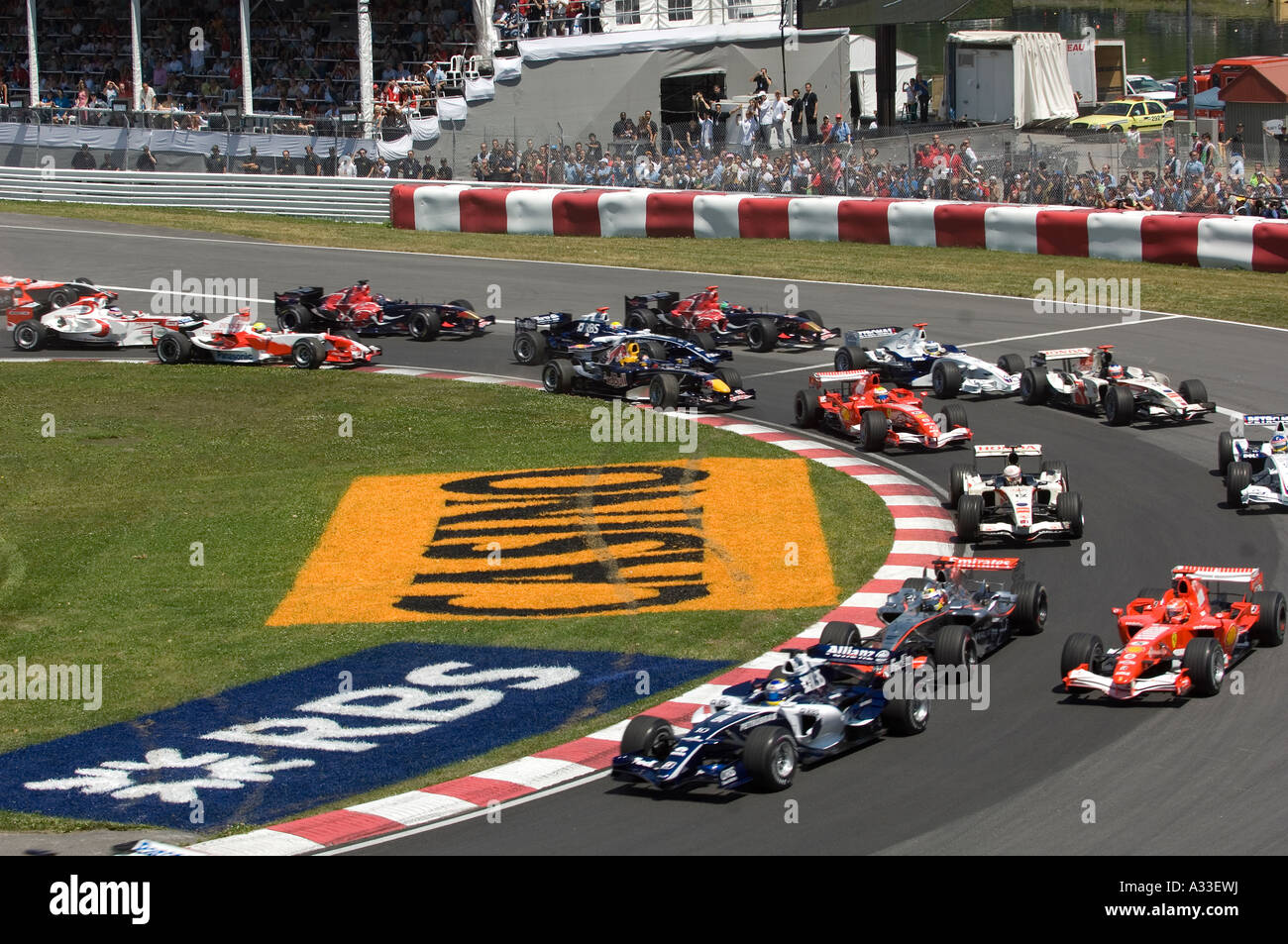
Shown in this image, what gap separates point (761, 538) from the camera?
1697 cm

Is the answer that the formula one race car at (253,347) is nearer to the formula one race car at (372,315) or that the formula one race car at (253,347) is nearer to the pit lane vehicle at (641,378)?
the formula one race car at (372,315)

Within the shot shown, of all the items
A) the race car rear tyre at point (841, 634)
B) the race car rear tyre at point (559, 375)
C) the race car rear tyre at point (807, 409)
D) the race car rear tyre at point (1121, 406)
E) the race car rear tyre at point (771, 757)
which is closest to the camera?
the race car rear tyre at point (771, 757)

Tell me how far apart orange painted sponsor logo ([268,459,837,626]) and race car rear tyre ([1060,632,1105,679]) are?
313 cm

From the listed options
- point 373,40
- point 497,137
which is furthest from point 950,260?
point 373,40

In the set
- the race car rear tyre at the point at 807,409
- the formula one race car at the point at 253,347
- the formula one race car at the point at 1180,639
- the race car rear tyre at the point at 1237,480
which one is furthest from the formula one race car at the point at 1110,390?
the formula one race car at the point at 253,347

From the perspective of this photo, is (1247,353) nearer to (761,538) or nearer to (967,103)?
(761,538)

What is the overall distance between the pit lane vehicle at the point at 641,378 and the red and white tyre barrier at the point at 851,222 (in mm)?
9858

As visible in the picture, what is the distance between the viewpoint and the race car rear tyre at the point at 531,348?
2561 centimetres

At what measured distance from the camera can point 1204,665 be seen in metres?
11.7

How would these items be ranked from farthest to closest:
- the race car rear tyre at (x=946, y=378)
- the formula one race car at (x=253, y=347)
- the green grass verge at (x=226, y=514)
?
1. the formula one race car at (x=253, y=347)
2. the race car rear tyre at (x=946, y=378)
3. the green grass verge at (x=226, y=514)

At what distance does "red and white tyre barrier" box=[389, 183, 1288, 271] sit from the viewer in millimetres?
29672

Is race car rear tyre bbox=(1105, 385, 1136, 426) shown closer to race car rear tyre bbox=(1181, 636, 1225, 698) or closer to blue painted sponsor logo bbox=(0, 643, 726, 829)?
race car rear tyre bbox=(1181, 636, 1225, 698)

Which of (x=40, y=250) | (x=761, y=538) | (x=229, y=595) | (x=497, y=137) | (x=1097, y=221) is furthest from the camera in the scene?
(x=497, y=137)

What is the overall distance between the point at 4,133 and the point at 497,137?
15320 mm
